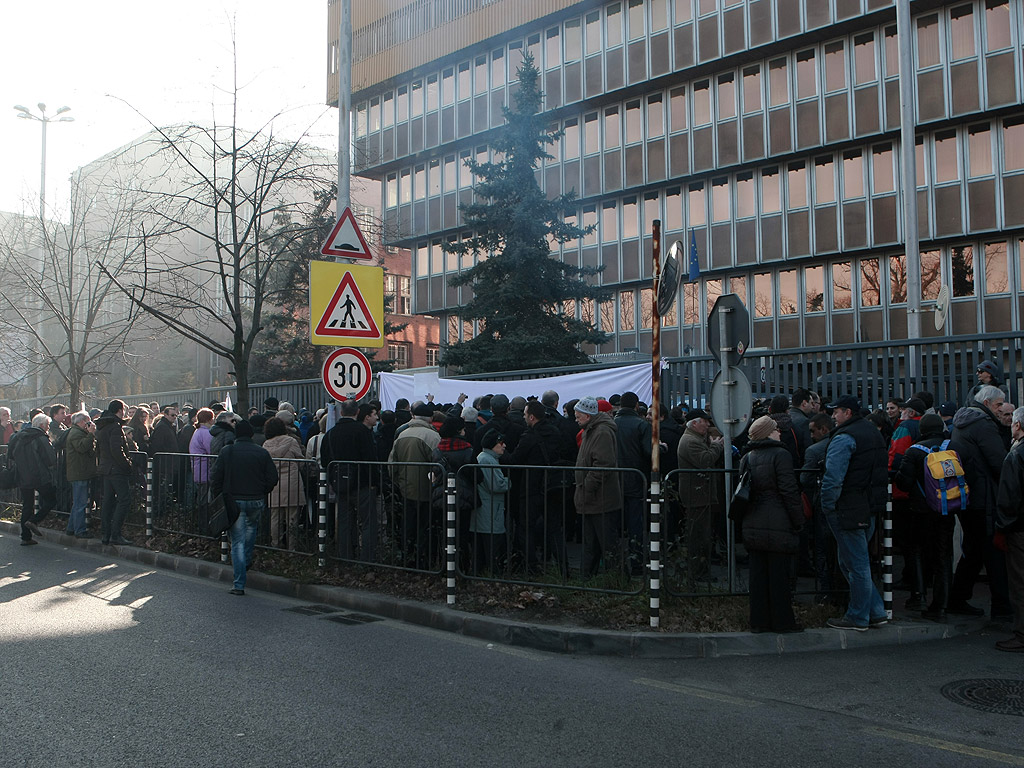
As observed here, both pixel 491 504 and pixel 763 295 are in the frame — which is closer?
pixel 491 504

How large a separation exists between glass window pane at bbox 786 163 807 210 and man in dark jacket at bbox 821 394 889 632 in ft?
79.7

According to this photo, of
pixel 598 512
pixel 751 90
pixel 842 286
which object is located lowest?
pixel 598 512

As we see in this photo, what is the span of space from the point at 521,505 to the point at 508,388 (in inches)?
304

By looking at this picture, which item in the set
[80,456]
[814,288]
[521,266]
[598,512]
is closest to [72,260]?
[80,456]

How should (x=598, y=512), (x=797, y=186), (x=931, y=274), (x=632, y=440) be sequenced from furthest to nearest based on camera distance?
(x=797, y=186)
(x=931, y=274)
(x=632, y=440)
(x=598, y=512)

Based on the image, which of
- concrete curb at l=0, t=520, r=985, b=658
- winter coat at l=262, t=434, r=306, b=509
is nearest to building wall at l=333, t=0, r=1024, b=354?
winter coat at l=262, t=434, r=306, b=509

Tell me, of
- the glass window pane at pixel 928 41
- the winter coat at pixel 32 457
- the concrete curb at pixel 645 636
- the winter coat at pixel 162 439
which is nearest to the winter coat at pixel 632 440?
the concrete curb at pixel 645 636

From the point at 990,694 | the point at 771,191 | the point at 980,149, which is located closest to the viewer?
the point at 990,694

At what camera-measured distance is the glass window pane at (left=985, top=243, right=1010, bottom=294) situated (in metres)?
27.1

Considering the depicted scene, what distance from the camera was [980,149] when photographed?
2716 cm

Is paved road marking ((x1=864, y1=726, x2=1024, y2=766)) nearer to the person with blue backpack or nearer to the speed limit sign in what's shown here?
the person with blue backpack

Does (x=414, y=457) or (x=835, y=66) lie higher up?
(x=835, y=66)

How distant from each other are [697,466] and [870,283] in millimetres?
22123

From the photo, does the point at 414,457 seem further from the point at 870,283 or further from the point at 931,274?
the point at 931,274
